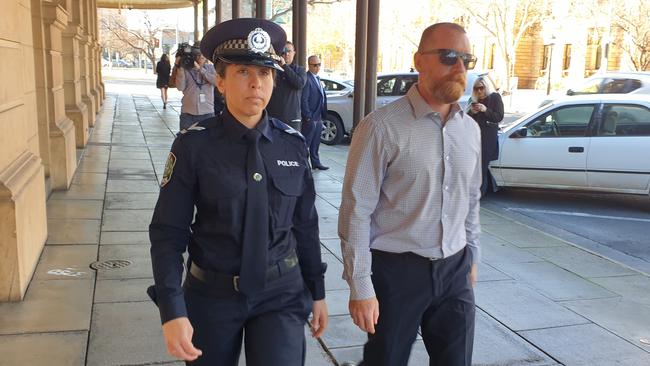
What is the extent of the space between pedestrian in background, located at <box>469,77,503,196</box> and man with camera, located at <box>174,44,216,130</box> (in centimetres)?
334

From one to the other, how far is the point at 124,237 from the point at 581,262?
439 cm

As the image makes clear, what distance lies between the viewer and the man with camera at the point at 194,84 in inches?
311

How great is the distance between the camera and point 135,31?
6812 centimetres

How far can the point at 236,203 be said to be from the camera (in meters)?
Result: 2.12

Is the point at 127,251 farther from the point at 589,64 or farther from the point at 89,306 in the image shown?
the point at 589,64

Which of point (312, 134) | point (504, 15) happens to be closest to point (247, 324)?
point (312, 134)

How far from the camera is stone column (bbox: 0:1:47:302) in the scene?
4.31m

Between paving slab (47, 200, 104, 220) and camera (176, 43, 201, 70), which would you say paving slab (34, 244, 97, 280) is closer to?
paving slab (47, 200, 104, 220)

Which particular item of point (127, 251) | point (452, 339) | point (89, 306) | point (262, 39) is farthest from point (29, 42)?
point (452, 339)

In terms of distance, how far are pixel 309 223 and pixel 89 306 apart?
8.58 feet

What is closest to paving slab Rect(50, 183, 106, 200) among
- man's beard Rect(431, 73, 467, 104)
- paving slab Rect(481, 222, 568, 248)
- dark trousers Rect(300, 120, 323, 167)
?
dark trousers Rect(300, 120, 323, 167)

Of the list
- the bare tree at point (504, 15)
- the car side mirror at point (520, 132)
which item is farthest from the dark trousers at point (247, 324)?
the bare tree at point (504, 15)

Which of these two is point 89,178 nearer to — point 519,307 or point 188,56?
point 188,56

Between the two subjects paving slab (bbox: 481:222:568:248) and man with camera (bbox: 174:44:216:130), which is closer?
paving slab (bbox: 481:222:568:248)
